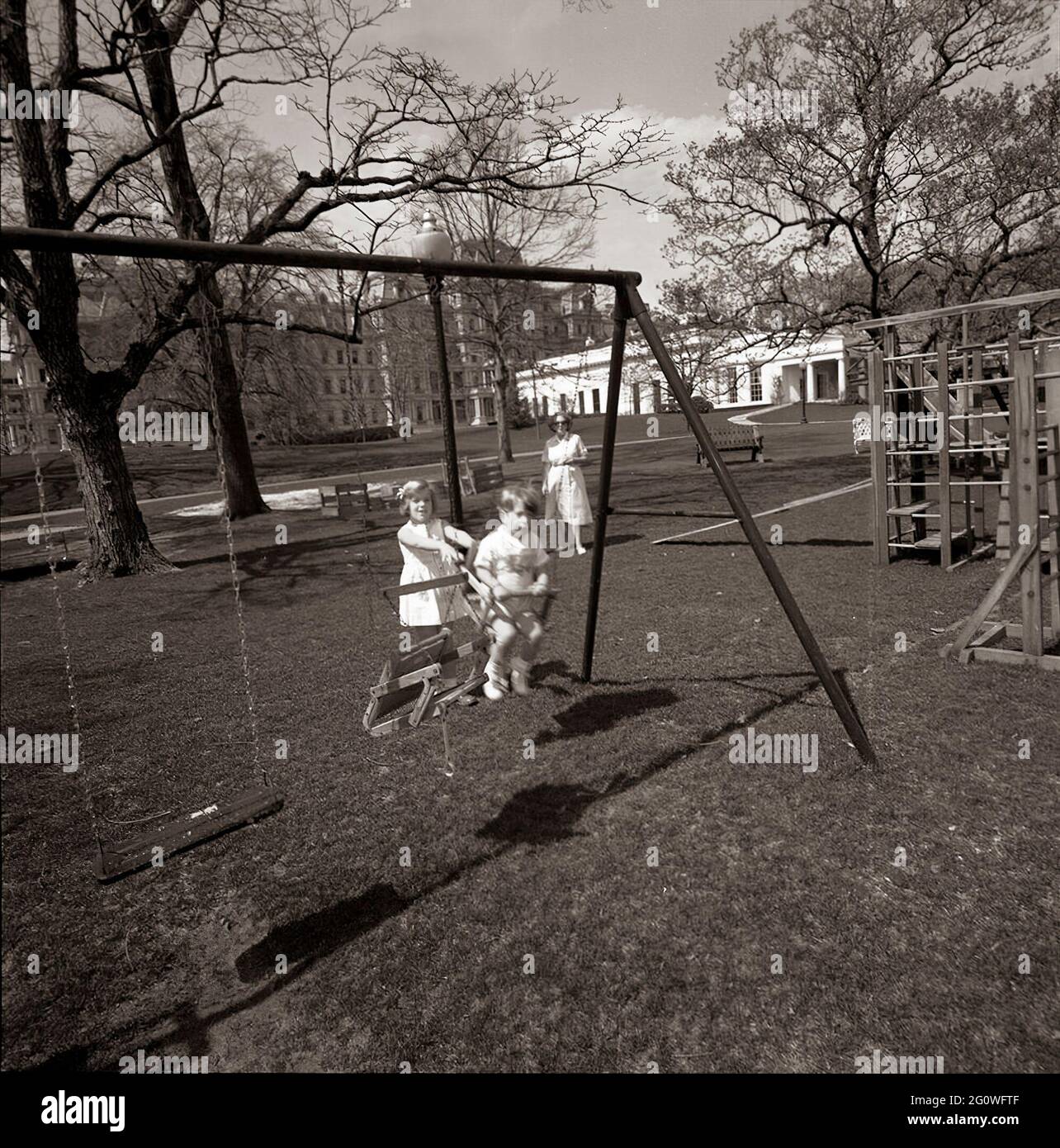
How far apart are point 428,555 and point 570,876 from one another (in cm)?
273

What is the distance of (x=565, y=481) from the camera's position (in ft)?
45.7

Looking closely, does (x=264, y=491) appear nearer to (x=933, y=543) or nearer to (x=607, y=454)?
(x=933, y=543)

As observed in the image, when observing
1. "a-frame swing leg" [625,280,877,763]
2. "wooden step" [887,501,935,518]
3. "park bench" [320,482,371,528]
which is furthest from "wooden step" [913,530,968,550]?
"park bench" [320,482,371,528]

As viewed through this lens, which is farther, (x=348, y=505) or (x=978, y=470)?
(x=978, y=470)

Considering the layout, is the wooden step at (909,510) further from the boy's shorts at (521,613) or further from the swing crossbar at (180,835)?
the swing crossbar at (180,835)

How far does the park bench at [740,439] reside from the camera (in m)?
29.1

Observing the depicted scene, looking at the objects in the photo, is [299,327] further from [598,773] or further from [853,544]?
[598,773]

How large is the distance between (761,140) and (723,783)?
15215 mm

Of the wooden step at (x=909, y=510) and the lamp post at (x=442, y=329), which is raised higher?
the lamp post at (x=442, y=329)

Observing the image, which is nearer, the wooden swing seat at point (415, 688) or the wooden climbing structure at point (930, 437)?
the wooden swing seat at point (415, 688)

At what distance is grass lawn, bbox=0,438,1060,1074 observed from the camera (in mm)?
3180

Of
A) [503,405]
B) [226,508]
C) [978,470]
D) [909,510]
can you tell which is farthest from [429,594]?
[503,405]

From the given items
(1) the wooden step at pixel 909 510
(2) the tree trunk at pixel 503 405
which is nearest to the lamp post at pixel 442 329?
(1) the wooden step at pixel 909 510

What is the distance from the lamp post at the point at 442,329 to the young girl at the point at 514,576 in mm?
1796
